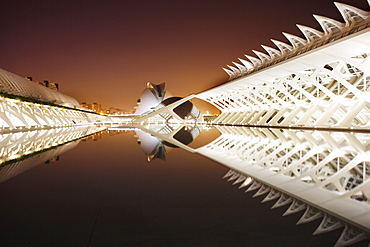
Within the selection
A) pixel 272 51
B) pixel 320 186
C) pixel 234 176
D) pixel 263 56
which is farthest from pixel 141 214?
pixel 263 56

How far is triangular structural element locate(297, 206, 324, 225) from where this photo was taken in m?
2.78

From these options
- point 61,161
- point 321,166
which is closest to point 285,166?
point 321,166

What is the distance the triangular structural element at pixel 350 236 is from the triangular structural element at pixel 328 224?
0.08 meters

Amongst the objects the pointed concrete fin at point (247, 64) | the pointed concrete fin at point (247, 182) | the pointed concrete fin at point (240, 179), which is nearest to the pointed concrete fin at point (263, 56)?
the pointed concrete fin at point (247, 64)

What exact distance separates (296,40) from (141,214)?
1010 inches

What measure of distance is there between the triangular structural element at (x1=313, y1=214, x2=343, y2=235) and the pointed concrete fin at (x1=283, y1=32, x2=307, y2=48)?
2393 cm

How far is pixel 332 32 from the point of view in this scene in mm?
20719

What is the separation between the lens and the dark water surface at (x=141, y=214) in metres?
2.38

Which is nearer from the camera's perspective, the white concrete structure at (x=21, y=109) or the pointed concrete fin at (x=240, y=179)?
the pointed concrete fin at (x=240, y=179)

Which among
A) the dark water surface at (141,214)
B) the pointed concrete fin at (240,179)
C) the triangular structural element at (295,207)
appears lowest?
the triangular structural element at (295,207)

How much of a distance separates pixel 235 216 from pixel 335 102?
67.7ft

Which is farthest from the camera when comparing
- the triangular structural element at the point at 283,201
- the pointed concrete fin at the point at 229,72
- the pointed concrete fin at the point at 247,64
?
the pointed concrete fin at the point at 229,72

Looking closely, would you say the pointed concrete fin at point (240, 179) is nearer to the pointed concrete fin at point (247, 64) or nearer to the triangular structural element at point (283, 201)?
the triangular structural element at point (283, 201)

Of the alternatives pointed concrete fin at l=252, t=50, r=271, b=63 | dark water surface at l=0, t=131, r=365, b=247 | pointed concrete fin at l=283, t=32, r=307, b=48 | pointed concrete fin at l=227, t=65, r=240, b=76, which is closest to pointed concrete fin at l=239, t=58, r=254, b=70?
pointed concrete fin at l=252, t=50, r=271, b=63
